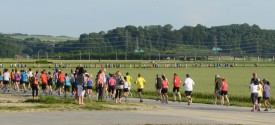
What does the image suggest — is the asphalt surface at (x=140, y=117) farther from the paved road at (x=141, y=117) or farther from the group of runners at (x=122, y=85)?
the group of runners at (x=122, y=85)

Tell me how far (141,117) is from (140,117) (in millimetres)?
37

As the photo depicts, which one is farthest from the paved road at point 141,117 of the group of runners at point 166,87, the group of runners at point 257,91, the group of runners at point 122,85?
the group of runners at point 166,87

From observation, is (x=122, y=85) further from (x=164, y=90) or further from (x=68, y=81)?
(x=68, y=81)

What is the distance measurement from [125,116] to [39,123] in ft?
14.2

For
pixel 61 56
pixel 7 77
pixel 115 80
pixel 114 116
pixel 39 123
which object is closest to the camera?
pixel 39 123

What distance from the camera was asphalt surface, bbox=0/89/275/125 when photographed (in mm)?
20828

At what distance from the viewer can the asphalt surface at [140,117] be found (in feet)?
68.3

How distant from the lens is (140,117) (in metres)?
23.0

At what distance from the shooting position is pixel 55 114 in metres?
23.4

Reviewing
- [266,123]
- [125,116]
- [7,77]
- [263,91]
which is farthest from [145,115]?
[7,77]

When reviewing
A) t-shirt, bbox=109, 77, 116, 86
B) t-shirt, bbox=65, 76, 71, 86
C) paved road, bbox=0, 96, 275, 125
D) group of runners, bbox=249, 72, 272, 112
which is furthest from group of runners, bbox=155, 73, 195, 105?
t-shirt, bbox=65, 76, 71, 86

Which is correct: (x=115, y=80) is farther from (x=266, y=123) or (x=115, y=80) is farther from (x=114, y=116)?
(x=266, y=123)

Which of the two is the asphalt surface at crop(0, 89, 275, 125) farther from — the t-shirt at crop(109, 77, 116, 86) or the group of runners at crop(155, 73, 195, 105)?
the t-shirt at crop(109, 77, 116, 86)

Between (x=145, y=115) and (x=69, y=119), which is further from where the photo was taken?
(x=145, y=115)
